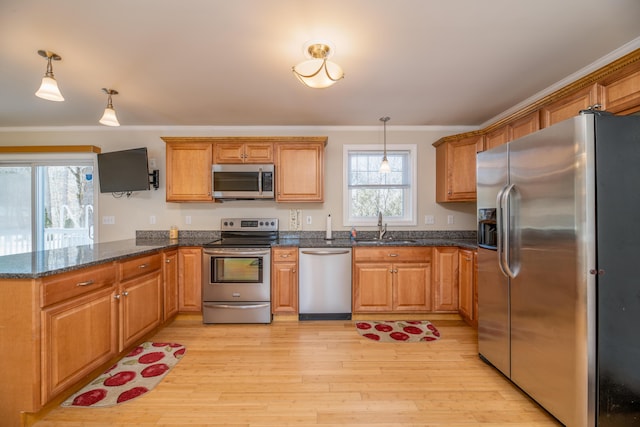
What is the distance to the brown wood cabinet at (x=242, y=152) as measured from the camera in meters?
3.31

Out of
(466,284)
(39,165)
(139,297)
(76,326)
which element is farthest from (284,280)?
(39,165)

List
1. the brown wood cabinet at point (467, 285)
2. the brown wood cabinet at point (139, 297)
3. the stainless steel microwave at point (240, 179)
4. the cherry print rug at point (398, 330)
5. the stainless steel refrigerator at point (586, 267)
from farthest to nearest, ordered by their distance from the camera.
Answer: the stainless steel microwave at point (240, 179) < the brown wood cabinet at point (467, 285) < the cherry print rug at point (398, 330) < the brown wood cabinet at point (139, 297) < the stainless steel refrigerator at point (586, 267)

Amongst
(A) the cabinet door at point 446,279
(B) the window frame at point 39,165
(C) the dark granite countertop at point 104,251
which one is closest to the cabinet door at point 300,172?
(C) the dark granite countertop at point 104,251

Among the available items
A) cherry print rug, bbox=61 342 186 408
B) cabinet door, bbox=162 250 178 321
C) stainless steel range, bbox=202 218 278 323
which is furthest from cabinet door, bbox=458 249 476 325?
cabinet door, bbox=162 250 178 321

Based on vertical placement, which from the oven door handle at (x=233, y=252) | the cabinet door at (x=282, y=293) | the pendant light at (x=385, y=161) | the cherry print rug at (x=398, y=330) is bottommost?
the cherry print rug at (x=398, y=330)

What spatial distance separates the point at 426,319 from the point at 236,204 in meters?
2.77

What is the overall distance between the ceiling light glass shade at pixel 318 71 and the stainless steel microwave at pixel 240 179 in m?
1.59

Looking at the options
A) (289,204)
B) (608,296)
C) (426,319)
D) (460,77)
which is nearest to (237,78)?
(289,204)

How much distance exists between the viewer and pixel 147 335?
260cm

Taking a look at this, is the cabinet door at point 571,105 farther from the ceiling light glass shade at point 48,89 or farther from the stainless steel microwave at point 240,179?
the ceiling light glass shade at point 48,89

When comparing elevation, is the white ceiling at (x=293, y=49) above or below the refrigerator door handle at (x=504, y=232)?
above

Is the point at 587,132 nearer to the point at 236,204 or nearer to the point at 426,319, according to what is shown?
the point at 426,319

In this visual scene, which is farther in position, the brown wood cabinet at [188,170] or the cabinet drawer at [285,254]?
the brown wood cabinet at [188,170]

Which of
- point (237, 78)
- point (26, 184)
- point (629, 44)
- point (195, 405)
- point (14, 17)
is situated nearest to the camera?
point (14, 17)
